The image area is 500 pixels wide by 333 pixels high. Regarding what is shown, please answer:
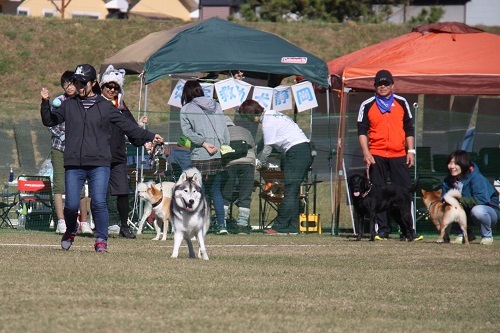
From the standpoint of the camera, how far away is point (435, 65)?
51.1 feet

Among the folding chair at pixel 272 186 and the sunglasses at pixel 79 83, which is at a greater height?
the sunglasses at pixel 79 83

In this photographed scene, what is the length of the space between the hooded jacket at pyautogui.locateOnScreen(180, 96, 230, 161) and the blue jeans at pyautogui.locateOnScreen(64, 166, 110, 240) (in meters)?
4.14

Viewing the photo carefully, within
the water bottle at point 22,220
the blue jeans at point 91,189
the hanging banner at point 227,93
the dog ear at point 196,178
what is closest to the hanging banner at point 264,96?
the hanging banner at point 227,93

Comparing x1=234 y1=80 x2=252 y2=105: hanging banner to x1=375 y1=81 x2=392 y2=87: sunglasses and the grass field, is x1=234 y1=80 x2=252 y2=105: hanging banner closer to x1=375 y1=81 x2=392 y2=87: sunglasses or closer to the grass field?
x1=375 y1=81 x2=392 y2=87: sunglasses

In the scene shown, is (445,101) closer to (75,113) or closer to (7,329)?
(75,113)

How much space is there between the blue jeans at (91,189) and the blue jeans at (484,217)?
17.6ft

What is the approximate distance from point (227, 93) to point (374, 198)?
157 inches

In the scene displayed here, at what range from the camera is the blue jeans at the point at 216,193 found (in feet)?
48.1

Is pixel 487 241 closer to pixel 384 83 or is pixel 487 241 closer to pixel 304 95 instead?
pixel 384 83

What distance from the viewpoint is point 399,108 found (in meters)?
13.7

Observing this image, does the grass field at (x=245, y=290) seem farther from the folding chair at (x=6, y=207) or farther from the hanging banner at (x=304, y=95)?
the hanging banner at (x=304, y=95)

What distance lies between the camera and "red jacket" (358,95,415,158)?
44.8ft

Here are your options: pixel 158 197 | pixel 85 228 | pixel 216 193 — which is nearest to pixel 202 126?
pixel 216 193

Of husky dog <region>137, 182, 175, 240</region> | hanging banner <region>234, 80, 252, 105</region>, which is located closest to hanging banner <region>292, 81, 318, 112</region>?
hanging banner <region>234, 80, 252, 105</region>
